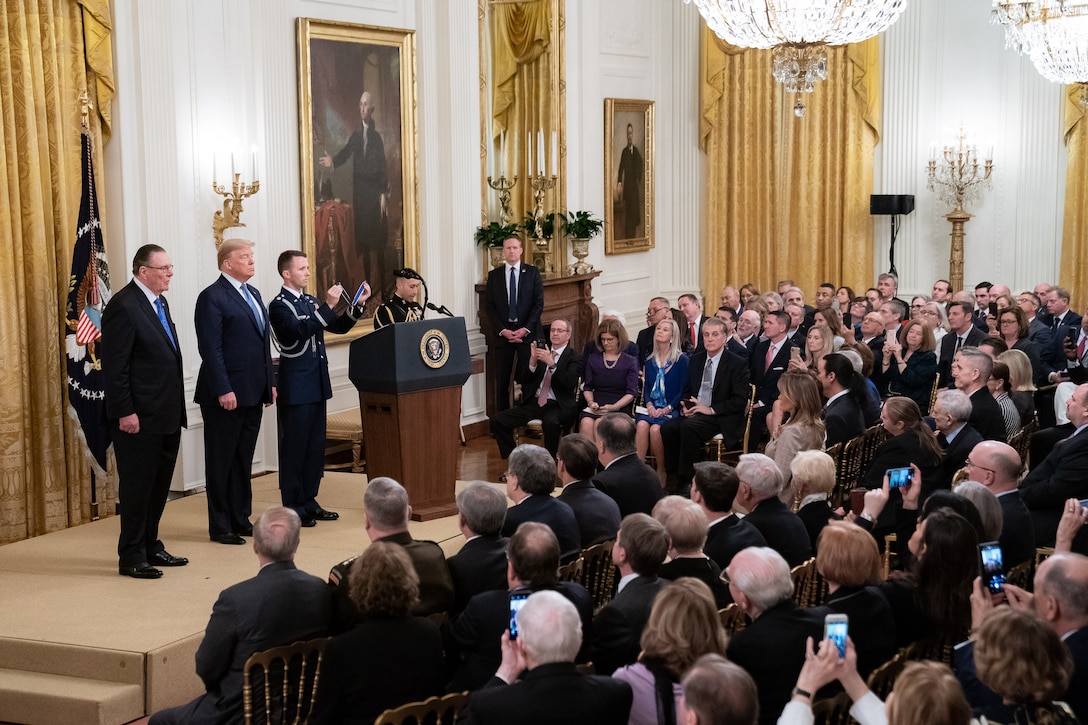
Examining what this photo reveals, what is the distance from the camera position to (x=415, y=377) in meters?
7.08

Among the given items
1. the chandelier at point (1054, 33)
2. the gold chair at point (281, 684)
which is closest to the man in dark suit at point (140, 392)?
the gold chair at point (281, 684)

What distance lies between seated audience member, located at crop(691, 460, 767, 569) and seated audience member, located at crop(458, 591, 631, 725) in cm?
188

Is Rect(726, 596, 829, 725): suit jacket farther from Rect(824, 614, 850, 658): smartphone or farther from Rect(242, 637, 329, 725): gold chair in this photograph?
Rect(242, 637, 329, 725): gold chair

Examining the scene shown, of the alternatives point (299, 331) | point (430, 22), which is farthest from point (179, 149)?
point (430, 22)

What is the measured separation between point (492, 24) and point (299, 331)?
685 centimetres

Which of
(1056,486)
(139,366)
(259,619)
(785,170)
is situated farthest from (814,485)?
(785,170)

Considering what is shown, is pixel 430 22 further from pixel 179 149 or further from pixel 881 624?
pixel 881 624

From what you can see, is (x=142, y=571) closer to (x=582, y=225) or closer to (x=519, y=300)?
(x=519, y=300)

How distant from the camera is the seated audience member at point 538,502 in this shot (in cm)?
552

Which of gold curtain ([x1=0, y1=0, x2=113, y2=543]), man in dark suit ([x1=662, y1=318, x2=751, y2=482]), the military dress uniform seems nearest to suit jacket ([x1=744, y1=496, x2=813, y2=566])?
the military dress uniform

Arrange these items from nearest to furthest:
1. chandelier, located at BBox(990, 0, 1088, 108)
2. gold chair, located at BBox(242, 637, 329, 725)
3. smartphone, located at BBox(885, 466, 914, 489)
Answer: gold chair, located at BBox(242, 637, 329, 725), smartphone, located at BBox(885, 466, 914, 489), chandelier, located at BBox(990, 0, 1088, 108)

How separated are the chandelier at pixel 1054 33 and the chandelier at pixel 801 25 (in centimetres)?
313

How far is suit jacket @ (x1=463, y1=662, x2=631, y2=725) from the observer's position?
11.2ft

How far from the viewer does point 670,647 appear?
367 centimetres
